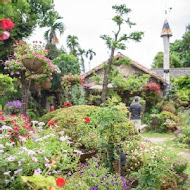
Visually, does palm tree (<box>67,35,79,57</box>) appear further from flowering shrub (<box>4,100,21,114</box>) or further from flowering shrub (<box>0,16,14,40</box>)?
flowering shrub (<box>0,16,14,40</box>)

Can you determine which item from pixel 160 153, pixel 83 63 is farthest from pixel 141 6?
pixel 83 63

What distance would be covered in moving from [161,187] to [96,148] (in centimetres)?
133

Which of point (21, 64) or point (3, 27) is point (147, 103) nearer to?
point (21, 64)

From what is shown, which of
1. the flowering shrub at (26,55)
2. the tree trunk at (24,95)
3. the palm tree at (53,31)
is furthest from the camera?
the palm tree at (53,31)

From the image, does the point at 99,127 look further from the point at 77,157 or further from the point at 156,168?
the point at 77,157

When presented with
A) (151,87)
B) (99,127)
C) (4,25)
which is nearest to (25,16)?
(151,87)

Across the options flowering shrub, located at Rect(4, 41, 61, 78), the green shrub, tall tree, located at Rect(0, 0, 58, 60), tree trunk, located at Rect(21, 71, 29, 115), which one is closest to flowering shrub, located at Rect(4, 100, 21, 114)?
tall tree, located at Rect(0, 0, 58, 60)

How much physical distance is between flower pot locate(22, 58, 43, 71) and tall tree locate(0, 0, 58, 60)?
5142 mm

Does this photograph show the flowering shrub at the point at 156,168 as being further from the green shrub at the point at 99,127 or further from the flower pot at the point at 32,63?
the flower pot at the point at 32,63

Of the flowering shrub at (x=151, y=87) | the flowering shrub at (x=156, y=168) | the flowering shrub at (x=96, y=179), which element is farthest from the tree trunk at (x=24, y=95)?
the flowering shrub at (x=151, y=87)

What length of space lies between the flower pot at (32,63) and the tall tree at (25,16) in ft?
16.9

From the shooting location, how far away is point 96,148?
532cm

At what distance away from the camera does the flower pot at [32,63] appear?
895 cm

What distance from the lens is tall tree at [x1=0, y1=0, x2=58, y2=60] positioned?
52.9ft
